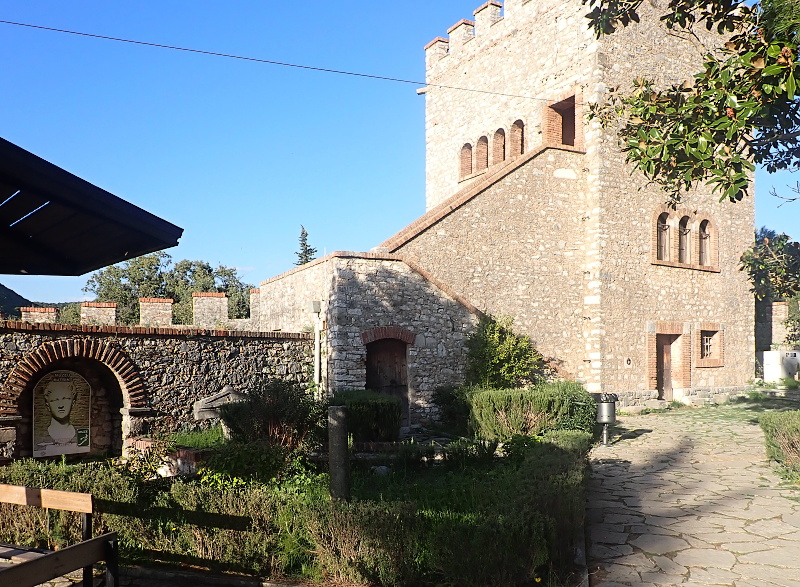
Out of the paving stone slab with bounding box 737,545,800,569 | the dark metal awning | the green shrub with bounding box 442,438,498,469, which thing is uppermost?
the dark metal awning

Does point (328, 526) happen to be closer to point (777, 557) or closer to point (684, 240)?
point (777, 557)

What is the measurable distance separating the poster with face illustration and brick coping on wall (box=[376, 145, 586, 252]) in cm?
616

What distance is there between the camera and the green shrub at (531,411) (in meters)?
11.0

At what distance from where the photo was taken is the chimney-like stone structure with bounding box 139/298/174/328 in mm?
14070

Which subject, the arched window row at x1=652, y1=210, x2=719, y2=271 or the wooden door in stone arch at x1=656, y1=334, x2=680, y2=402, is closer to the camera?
the arched window row at x1=652, y1=210, x2=719, y2=271

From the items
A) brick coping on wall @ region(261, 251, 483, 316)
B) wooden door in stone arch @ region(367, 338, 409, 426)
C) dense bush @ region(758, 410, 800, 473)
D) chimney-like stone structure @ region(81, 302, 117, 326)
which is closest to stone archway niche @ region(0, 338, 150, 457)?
chimney-like stone structure @ region(81, 302, 117, 326)

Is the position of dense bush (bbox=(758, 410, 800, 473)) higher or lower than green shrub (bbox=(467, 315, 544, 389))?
lower

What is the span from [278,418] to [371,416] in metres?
2.36

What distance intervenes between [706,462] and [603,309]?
21.1 ft

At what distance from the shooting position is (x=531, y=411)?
11133 mm

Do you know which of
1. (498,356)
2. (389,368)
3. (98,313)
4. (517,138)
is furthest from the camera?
(517,138)

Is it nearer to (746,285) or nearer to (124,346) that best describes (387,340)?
(124,346)

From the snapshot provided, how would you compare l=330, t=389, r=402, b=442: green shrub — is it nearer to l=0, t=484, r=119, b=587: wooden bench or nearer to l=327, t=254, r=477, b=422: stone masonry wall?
l=327, t=254, r=477, b=422: stone masonry wall

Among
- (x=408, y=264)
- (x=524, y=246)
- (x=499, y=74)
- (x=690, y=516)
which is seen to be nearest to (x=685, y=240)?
(x=524, y=246)
